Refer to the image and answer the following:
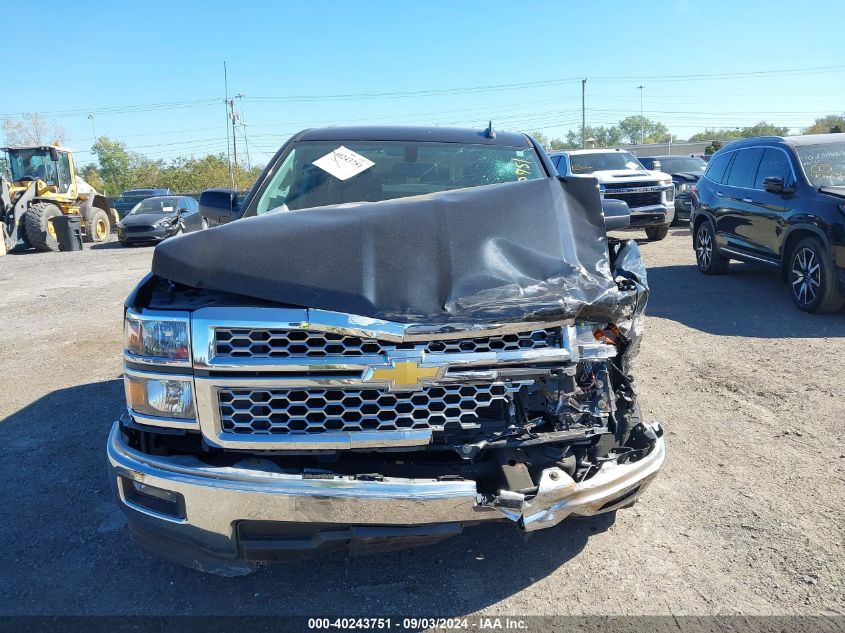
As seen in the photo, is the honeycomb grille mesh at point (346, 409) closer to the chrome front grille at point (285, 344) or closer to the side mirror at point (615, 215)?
the chrome front grille at point (285, 344)

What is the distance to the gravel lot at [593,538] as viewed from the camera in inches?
103

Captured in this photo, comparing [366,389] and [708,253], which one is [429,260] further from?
[708,253]

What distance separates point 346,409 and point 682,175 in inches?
629

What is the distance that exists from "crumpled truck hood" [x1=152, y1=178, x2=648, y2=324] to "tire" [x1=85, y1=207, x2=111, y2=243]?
21.9 metres

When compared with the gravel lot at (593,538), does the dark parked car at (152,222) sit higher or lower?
higher

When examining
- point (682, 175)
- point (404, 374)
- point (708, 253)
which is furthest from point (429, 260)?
point (682, 175)

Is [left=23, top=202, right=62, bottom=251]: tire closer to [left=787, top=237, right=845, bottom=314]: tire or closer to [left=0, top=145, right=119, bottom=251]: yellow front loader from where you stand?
[left=0, top=145, right=119, bottom=251]: yellow front loader

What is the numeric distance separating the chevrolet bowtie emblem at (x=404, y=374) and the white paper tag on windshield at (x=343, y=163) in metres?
1.98

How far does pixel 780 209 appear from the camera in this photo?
7.30 m

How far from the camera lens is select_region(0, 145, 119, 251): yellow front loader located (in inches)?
739

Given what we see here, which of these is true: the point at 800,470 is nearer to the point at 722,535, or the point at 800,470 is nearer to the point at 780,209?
the point at 722,535

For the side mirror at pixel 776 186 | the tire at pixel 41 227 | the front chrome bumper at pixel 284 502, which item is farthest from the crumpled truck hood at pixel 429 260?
the tire at pixel 41 227

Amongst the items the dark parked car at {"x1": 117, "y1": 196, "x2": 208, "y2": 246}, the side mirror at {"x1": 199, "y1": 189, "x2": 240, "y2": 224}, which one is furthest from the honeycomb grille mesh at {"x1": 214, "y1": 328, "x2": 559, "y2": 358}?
the dark parked car at {"x1": 117, "y1": 196, "x2": 208, "y2": 246}

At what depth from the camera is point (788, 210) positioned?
281 inches
